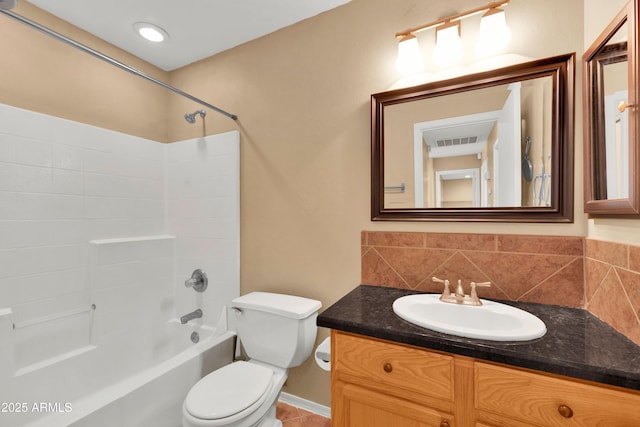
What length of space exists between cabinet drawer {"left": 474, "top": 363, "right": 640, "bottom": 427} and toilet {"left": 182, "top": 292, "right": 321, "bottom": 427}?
898 millimetres

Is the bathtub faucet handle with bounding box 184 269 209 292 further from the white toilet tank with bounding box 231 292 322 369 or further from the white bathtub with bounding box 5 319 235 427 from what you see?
the white toilet tank with bounding box 231 292 322 369

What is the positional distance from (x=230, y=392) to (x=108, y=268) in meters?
1.28

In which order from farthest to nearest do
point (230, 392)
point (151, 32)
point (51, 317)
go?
point (151, 32), point (51, 317), point (230, 392)

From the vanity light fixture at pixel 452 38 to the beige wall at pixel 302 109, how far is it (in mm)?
60

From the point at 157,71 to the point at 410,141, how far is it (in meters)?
2.19

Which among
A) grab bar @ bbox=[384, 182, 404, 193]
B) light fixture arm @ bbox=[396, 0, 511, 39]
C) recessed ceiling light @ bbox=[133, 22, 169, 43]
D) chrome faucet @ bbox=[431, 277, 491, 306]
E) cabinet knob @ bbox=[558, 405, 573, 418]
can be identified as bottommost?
cabinet knob @ bbox=[558, 405, 573, 418]

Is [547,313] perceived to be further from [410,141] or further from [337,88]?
[337,88]

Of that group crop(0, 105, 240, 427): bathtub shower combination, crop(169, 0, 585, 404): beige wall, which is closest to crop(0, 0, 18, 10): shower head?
crop(0, 105, 240, 427): bathtub shower combination

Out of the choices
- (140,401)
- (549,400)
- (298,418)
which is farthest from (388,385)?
(140,401)

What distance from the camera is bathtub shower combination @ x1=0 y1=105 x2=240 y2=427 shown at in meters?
→ 1.47

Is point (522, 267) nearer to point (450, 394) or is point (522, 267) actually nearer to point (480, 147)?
point (480, 147)

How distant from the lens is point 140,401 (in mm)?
1321

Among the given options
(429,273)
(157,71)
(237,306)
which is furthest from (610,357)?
(157,71)

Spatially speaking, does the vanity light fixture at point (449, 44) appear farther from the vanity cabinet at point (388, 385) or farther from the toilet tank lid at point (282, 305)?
the toilet tank lid at point (282, 305)
